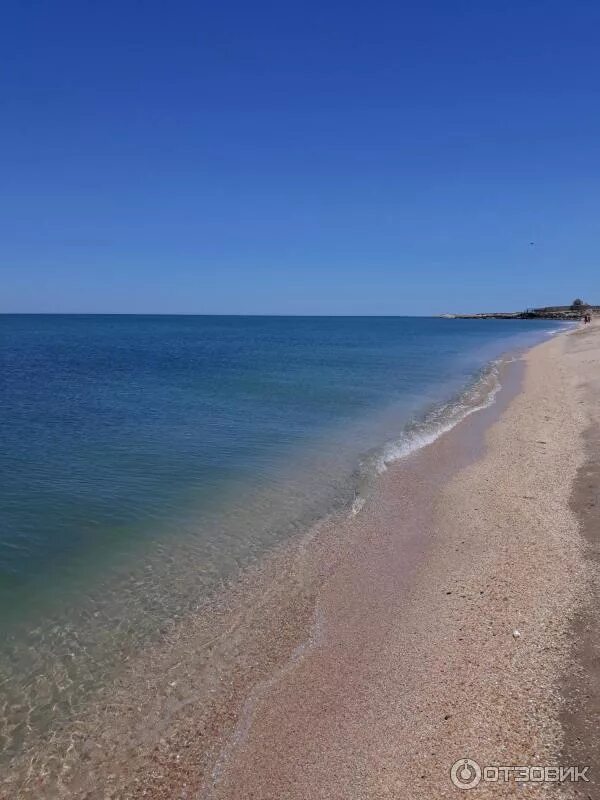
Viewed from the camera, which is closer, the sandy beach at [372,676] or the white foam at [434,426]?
the sandy beach at [372,676]

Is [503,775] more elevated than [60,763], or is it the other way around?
[503,775]


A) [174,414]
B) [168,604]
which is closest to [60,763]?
[168,604]

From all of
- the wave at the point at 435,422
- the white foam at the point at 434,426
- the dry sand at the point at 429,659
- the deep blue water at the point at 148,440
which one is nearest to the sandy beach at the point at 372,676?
the dry sand at the point at 429,659

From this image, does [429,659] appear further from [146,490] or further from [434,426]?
[434,426]

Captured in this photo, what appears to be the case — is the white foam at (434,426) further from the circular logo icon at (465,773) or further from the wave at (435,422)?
the circular logo icon at (465,773)

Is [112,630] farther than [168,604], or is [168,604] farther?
[168,604]

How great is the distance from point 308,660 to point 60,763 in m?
2.81

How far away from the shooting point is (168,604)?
7.76 meters

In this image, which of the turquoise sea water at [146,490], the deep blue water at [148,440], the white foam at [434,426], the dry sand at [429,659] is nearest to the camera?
the dry sand at [429,659]

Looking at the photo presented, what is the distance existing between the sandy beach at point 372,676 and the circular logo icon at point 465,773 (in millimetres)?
55

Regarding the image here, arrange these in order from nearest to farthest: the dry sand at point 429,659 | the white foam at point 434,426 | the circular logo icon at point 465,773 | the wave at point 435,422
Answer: the circular logo icon at point 465,773 → the dry sand at point 429,659 → the wave at point 435,422 → the white foam at point 434,426

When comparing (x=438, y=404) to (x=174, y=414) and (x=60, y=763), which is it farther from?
(x=60, y=763)

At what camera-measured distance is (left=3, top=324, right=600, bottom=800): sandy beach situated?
4.81 metres

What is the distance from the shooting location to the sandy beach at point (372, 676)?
4.81 meters
